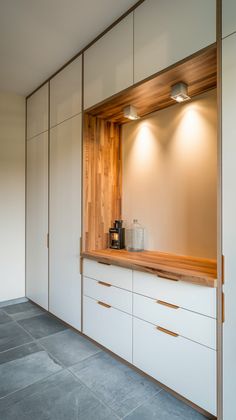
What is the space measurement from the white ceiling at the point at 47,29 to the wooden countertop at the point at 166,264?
212 cm

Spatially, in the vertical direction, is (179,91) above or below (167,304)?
above

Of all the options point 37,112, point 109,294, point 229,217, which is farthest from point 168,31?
point 37,112

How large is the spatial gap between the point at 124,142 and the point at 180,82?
3.53ft

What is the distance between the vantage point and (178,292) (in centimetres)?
189

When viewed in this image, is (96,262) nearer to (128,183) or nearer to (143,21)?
(128,183)

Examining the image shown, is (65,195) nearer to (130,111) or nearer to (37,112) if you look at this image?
(130,111)

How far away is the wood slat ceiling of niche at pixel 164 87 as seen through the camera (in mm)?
1829

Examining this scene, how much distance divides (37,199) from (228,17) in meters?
2.91

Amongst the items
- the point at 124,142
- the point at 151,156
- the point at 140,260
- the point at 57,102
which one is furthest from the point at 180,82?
the point at 57,102

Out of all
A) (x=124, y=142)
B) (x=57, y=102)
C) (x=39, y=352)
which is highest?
(x=57, y=102)

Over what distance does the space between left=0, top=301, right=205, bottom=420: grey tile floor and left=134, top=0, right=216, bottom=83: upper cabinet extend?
241cm

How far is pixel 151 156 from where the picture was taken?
274cm

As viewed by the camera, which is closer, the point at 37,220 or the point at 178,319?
the point at 178,319

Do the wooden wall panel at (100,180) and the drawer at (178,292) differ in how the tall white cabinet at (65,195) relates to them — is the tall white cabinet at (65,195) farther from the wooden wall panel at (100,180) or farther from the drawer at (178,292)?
the drawer at (178,292)
